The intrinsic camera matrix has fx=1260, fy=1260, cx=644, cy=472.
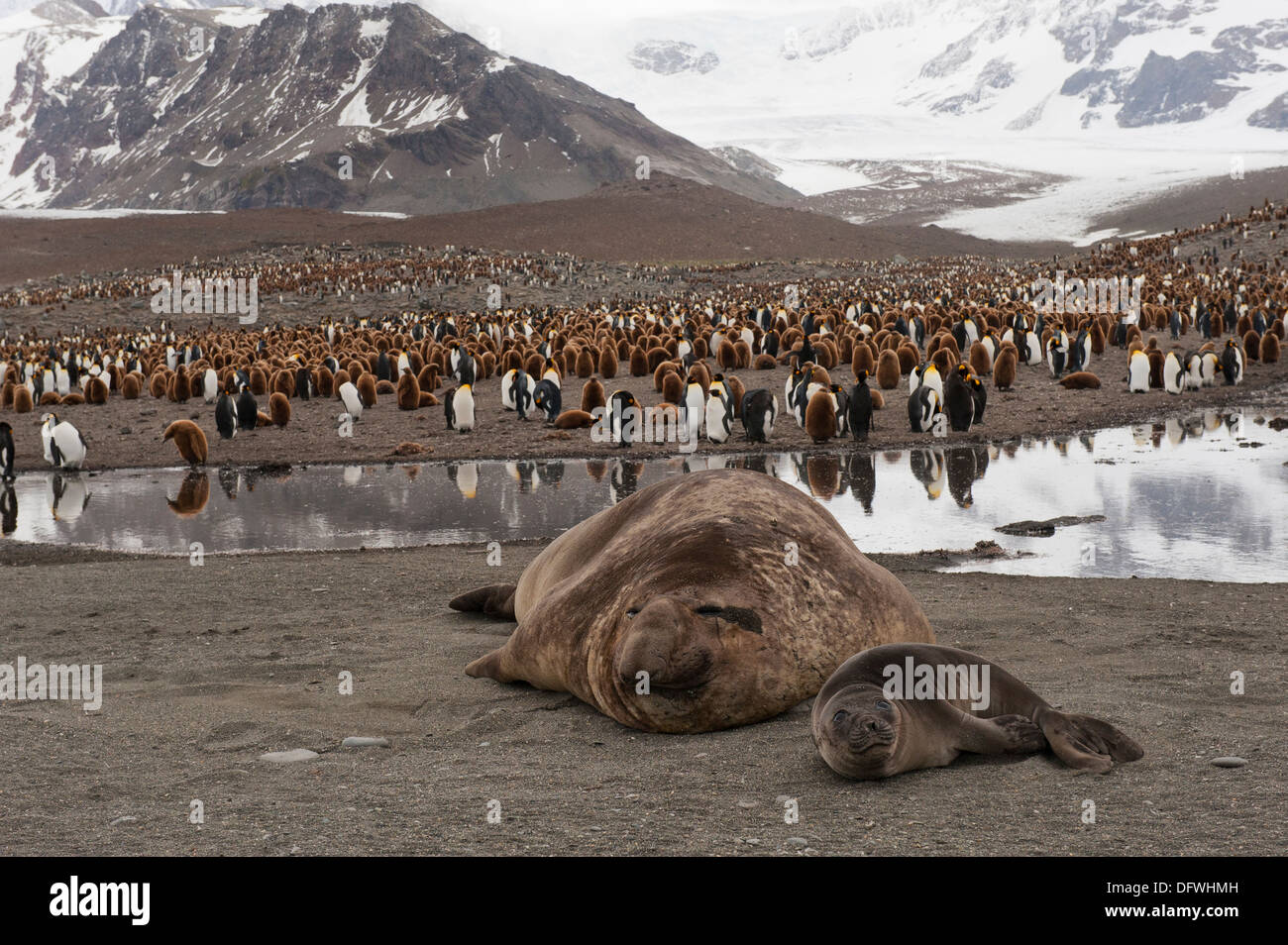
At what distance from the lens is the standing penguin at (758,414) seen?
60.0 ft

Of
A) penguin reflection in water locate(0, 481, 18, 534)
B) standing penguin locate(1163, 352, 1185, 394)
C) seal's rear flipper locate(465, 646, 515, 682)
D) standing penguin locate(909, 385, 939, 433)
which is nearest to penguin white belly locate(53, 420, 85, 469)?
penguin reflection in water locate(0, 481, 18, 534)

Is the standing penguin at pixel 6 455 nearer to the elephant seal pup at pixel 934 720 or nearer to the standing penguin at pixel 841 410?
the standing penguin at pixel 841 410

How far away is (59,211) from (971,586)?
132262mm

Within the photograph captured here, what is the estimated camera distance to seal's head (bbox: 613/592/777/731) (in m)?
4.64

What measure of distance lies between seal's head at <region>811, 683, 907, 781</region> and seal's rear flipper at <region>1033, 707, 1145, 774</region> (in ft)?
1.81

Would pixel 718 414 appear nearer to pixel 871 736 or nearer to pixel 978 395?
pixel 978 395

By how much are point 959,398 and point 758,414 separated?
313 cm

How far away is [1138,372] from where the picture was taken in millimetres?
22672

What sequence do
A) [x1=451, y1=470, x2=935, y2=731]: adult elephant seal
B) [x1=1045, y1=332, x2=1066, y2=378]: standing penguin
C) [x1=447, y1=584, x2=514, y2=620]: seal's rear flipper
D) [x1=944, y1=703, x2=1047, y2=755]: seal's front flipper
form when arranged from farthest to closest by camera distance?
[x1=1045, y1=332, x2=1066, y2=378]: standing penguin < [x1=447, y1=584, x2=514, y2=620]: seal's rear flipper < [x1=451, y1=470, x2=935, y2=731]: adult elephant seal < [x1=944, y1=703, x2=1047, y2=755]: seal's front flipper

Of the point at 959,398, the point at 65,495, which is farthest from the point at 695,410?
the point at 65,495

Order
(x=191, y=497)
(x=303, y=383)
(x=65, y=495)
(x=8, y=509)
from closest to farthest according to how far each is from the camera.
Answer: (x=8, y=509) < (x=191, y=497) < (x=65, y=495) < (x=303, y=383)

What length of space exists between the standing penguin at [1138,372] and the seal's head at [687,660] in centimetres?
1984

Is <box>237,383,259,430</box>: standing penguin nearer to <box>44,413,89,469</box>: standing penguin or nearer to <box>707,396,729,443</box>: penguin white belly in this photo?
<box>44,413,89,469</box>: standing penguin

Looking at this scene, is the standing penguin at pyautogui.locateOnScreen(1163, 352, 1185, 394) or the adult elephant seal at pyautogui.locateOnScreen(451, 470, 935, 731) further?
the standing penguin at pyautogui.locateOnScreen(1163, 352, 1185, 394)
